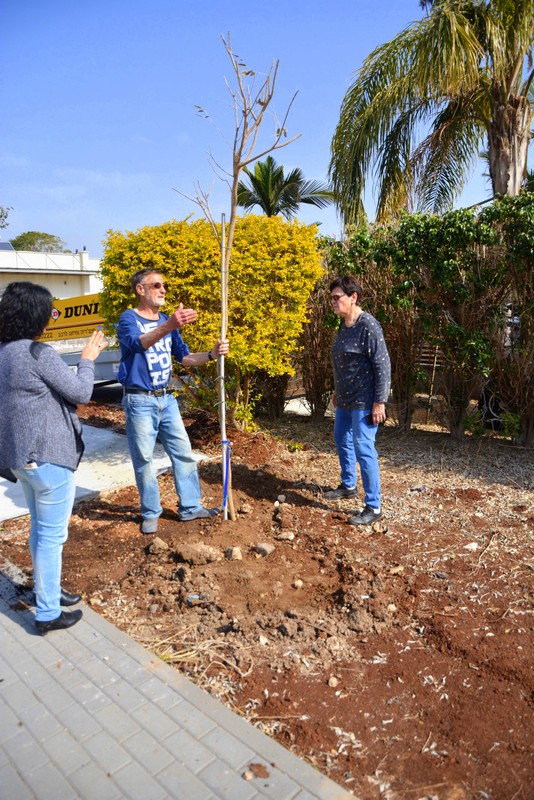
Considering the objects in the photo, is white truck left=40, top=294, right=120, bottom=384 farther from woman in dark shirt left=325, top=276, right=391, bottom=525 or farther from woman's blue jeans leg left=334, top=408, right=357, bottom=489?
woman in dark shirt left=325, top=276, right=391, bottom=525

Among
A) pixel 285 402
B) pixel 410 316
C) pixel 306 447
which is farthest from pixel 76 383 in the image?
pixel 285 402

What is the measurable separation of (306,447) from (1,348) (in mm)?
4130

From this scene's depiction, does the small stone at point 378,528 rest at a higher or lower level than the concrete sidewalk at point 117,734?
higher

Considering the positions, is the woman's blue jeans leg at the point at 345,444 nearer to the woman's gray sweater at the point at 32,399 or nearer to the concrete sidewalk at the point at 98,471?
the concrete sidewalk at the point at 98,471

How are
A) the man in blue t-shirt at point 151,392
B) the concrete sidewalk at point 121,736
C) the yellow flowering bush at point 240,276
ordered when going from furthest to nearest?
the yellow flowering bush at point 240,276, the man in blue t-shirt at point 151,392, the concrete sidewalk at point 121,736

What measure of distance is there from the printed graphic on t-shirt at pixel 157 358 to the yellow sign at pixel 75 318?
6.67m

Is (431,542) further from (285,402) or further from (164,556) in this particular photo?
(285,402)

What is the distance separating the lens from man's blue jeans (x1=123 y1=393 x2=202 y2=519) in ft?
13.3

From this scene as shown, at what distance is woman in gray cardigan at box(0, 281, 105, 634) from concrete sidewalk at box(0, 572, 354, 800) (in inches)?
15.4

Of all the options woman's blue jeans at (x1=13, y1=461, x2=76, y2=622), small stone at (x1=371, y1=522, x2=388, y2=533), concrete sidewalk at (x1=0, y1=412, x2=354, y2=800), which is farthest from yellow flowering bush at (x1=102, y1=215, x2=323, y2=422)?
concrete sidewalk at (x1=0, y1=412, x2=354, y2=800)

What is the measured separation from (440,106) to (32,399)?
8789 mm

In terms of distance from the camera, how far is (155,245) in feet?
19.3

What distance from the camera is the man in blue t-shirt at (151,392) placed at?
3936 millimetres

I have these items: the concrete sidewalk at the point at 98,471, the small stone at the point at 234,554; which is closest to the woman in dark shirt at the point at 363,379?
the small stone at the point at 234,554
